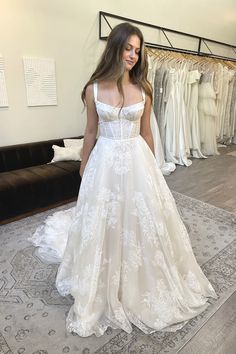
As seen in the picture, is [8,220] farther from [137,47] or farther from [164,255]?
[137,47]

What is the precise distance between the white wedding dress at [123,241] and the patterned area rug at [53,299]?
0.19 ft

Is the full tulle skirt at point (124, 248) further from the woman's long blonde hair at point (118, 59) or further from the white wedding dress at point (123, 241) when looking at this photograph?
the woman's long blonde hair at point (118, 59)

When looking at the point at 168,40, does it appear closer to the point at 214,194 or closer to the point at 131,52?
the point at 214,194

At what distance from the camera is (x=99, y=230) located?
1.42m

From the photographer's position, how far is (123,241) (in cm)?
146

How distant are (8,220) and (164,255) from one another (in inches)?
67.9

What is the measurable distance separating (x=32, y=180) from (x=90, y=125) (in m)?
1.42

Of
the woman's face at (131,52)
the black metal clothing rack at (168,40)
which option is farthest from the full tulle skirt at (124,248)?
the black metal clothing rack at (168,40)

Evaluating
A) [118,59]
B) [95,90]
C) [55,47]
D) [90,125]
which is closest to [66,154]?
→ [55,47]

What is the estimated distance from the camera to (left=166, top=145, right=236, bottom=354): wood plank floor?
1401mm

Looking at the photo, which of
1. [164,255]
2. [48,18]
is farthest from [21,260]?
[48,18]

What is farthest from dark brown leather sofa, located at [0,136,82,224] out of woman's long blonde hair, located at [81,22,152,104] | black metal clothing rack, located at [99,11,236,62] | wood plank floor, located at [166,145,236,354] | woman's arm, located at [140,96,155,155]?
black metal clothing rack, located at [99,11,236,62]

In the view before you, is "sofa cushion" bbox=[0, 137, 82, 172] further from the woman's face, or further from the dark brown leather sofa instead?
the woman's face

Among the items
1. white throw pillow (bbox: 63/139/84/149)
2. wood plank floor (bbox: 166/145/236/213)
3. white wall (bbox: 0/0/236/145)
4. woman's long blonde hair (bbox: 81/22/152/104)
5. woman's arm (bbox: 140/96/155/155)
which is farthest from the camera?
white throw pillow (bbox: 63/139/84/149)
